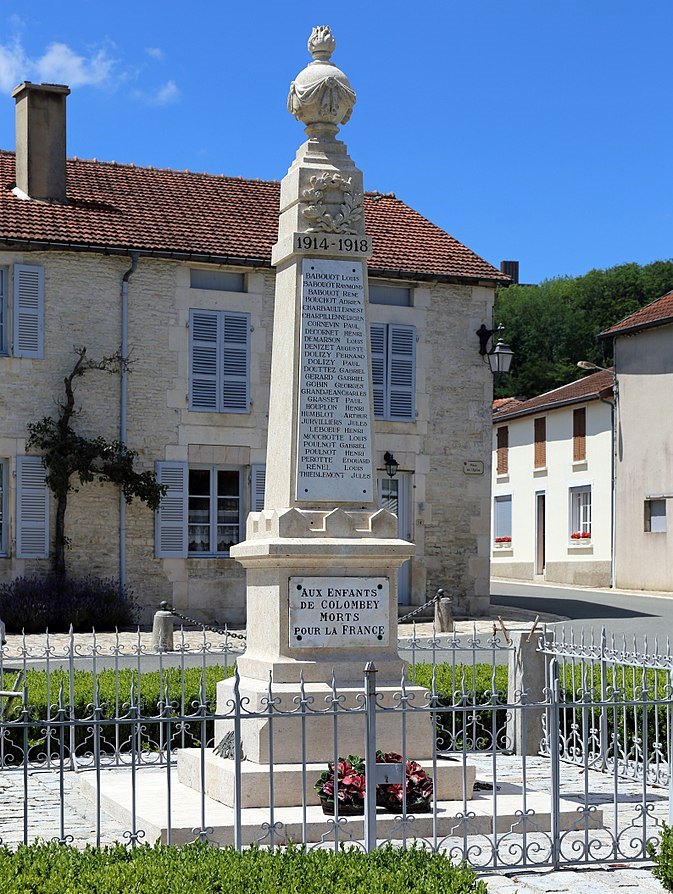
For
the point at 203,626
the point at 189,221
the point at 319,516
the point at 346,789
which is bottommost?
the point at 346,789

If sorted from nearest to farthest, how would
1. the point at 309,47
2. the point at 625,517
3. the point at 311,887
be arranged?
the point at 311,887, the point at 309,47, the point at 625,517

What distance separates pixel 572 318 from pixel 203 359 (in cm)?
3361

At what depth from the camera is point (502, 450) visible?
3597 cm

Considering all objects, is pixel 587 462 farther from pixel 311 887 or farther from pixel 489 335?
pixel 311 887

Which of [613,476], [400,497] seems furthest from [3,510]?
[613,476]

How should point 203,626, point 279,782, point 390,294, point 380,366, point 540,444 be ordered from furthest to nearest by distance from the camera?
point 540,444 < point 390,294 < point 380,366 < point 203,626 < point 279,782

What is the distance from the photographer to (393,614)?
26.3ft

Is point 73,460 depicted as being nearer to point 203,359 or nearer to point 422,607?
point 203,359

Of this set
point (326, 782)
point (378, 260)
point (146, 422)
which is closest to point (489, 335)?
point (378, 260)

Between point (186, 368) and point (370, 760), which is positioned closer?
point (370, 760)

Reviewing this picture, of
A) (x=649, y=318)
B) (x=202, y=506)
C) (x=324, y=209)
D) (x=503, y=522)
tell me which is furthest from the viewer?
(x=503, y=522)

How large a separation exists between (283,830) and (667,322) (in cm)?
2181

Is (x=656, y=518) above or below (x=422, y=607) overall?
above

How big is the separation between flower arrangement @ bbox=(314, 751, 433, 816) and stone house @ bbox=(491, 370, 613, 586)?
22961 mm
